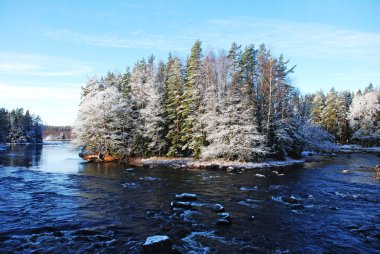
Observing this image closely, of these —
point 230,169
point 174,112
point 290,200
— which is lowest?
point 290,200

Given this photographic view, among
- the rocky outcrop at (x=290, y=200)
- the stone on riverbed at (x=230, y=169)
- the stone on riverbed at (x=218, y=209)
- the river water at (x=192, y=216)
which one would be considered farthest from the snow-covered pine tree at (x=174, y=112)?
the stone on riverbed at (x=218, y=209)

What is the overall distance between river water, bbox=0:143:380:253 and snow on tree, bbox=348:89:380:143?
192 ft

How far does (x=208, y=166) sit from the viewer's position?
125 feet

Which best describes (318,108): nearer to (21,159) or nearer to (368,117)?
(368,117)

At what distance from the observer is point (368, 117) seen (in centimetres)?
7500

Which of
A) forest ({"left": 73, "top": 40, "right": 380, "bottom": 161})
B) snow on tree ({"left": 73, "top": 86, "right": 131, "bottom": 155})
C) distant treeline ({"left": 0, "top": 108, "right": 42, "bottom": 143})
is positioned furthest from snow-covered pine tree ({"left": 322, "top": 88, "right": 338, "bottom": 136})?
distant treeline ({"left": 0, "top": 108, "right": 42, "bottom": 143})

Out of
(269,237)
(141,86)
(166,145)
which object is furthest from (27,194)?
(141,86)

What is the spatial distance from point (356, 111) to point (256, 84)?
5057 centimetres

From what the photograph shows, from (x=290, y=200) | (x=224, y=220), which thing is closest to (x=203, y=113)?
(x=290, y=200)

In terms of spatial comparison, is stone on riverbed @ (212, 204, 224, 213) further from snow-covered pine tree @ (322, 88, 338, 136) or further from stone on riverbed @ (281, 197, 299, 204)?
snow-covered pine tree @ (322, 88, 338, 136)

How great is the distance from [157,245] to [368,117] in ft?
269

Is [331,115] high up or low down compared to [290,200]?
up

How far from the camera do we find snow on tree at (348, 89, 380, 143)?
74.2 meters

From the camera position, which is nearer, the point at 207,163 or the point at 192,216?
the point at 192,216
